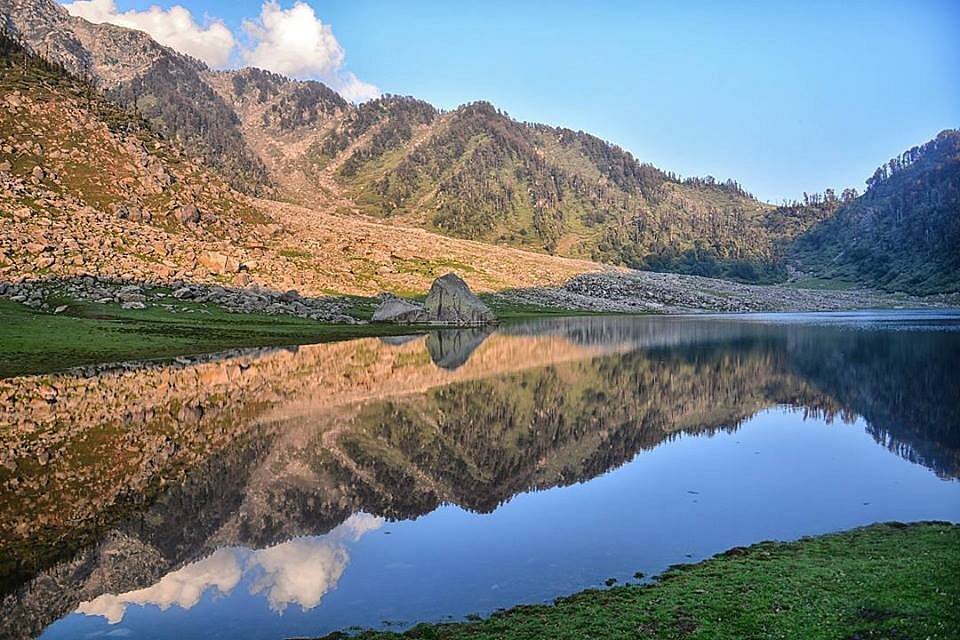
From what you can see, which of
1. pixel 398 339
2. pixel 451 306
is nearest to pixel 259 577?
pixel 398 339

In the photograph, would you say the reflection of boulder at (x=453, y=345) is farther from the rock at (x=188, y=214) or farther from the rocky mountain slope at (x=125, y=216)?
the rock at (x=188, y=214)

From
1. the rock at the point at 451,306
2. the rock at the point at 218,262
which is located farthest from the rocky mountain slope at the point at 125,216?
the rock at the point at 451,306

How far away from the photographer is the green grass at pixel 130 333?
180 feet

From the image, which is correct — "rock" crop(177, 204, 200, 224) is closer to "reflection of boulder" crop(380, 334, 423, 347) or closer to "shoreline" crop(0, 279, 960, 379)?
"shoreline" crop(0, 279, 960, 379)

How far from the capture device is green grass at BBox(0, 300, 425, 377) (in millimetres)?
54978

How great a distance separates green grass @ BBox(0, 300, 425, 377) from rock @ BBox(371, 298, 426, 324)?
34.0 feet

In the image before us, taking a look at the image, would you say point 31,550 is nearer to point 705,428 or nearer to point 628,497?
point 628,497

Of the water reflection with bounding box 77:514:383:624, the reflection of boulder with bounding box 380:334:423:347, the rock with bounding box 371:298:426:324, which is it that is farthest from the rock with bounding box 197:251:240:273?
the water reflection with bounding box 77:514:383:624

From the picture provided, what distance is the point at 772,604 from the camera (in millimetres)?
14922

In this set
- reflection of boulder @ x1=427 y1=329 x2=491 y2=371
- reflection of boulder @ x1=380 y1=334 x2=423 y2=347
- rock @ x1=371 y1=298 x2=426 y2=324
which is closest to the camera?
reflection of boulder @ x1=427 y1=329 x2=491 y2=371

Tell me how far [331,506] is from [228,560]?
523cm

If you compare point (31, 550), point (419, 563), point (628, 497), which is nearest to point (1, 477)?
point (31, 550)

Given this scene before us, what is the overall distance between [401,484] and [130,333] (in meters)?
53.4

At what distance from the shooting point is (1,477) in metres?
25.2
